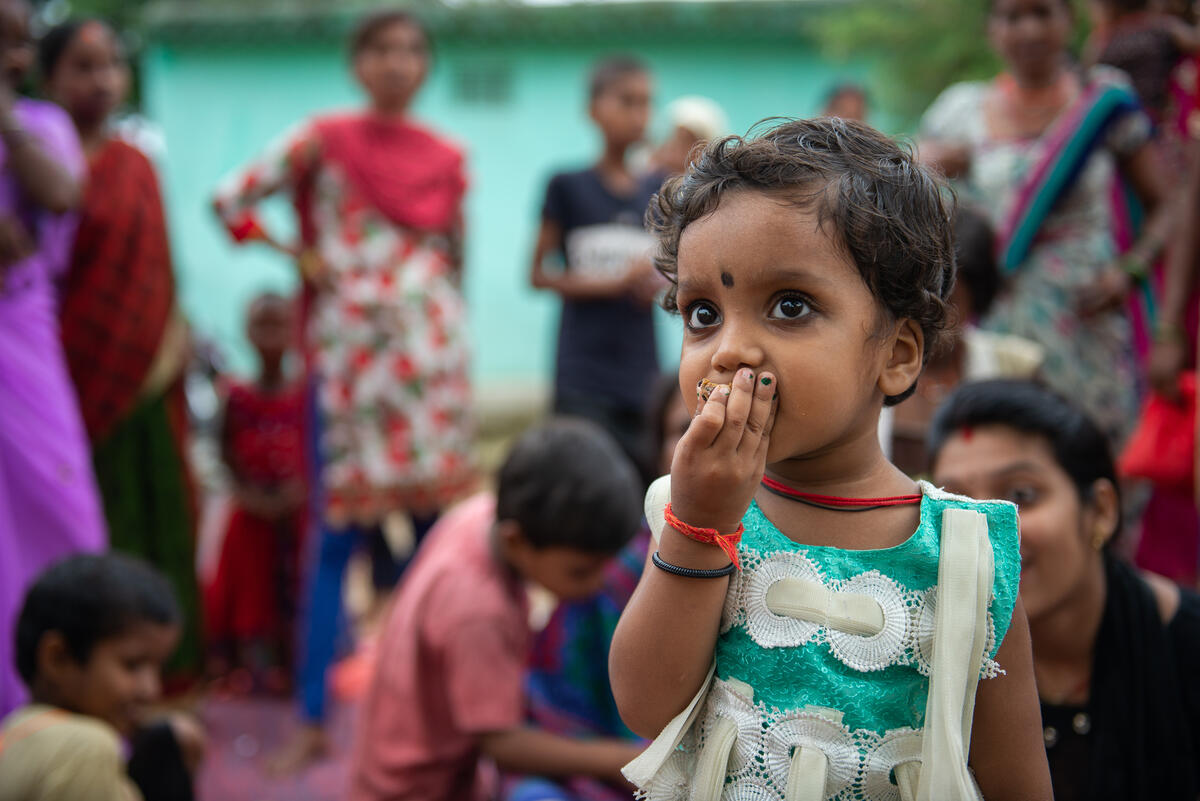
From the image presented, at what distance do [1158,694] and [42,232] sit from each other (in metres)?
3.18

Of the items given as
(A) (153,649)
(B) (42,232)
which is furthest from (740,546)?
(B) (42,232)

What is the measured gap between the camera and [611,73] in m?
4.86

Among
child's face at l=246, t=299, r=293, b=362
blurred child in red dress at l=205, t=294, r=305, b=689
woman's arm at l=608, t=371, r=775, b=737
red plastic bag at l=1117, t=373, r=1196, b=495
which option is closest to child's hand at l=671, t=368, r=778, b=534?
woman's arm at l=608, t=371, r=775, b=737

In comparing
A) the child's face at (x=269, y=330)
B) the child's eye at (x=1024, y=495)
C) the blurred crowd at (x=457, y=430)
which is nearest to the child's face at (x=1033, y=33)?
the blurred crowd at (x=457, y=430)

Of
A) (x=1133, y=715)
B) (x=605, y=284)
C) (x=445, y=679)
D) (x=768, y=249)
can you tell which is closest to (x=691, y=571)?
(x=768, y=249)

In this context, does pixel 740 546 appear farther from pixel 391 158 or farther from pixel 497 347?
pixel 497 347

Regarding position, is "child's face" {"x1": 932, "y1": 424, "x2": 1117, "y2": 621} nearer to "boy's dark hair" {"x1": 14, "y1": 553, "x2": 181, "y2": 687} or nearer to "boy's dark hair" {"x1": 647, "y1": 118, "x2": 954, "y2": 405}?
"boy's dark hair" {"x1": 647, "y1": 118, "x2": 954, "y2": 405}

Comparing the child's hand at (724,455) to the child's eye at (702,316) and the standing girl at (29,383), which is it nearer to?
the child's eye at (702,316)

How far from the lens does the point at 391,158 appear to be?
4.08 m

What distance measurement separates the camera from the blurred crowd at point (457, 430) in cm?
206

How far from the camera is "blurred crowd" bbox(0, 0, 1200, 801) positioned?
6.77 ft

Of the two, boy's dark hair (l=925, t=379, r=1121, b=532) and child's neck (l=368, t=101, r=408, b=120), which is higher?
child's neck (l=368, t=101, r=408, b=120)

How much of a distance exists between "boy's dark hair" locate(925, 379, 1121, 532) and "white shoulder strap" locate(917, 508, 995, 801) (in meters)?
0.84

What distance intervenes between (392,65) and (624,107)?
3.77ft
